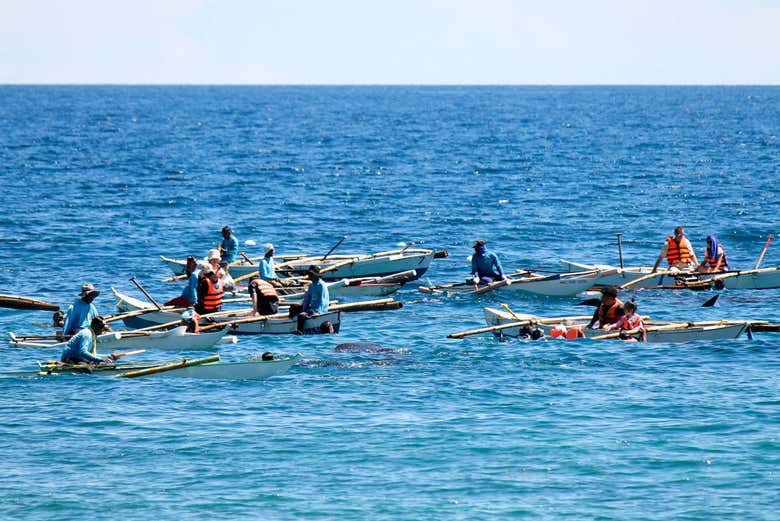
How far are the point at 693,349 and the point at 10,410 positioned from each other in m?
15.1

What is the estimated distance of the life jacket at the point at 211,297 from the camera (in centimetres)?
2959

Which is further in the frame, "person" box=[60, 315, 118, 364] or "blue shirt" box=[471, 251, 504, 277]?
"blue shirt" box=[471, 251, 504, 277]

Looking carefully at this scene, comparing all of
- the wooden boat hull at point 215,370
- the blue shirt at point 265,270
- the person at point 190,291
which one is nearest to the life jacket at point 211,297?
the person at point 190,291

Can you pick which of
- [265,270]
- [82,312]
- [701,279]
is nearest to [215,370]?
[82,312]

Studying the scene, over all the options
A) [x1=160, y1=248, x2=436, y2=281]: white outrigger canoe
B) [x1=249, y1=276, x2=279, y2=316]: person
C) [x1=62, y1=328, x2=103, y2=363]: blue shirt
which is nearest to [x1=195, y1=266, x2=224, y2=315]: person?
[x1=249, y1=276, x2=279, y2=316]: person

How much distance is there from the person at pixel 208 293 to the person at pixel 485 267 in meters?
8.14

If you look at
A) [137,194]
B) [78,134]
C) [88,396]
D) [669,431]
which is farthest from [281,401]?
[78,134]

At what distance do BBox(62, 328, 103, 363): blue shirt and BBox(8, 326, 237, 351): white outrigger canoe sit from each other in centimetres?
291

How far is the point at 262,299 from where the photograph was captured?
29.2 m

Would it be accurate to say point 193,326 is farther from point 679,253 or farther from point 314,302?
point 679,253

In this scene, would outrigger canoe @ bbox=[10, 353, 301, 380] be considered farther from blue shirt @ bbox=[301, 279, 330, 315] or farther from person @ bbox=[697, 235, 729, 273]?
person @ bbox=[697, 235, 729, 273]

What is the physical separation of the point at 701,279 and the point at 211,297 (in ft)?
47.7

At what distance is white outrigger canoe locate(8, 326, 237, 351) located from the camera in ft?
89.7

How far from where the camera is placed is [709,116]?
15675cm
